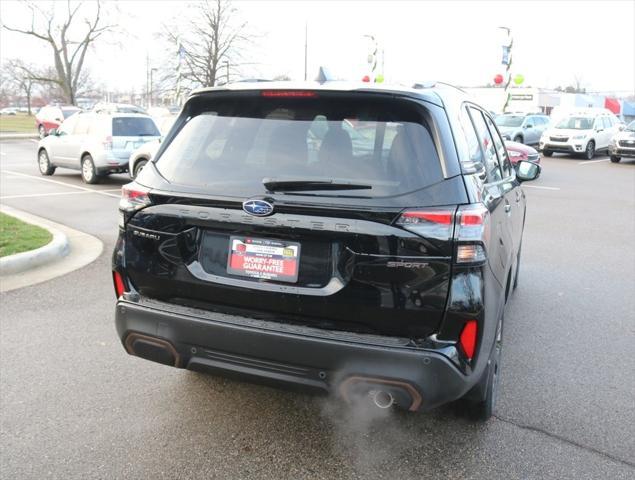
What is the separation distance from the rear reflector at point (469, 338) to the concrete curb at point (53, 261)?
15.2 feet

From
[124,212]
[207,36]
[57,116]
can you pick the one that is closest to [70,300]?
[124,212]

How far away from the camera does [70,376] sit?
3.87m

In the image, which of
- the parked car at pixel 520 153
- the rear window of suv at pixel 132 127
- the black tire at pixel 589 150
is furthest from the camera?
the black tire at pixel 589 150

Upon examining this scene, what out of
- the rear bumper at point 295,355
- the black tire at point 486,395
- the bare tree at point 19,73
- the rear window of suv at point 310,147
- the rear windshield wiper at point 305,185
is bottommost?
the black tire at point 486,395

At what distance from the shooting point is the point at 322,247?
265 cm

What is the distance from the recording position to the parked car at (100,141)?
13.8 meters

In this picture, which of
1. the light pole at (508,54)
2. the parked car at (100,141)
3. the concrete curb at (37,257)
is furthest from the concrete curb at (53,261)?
the light pole at (508,54)

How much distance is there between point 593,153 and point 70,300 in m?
25.1

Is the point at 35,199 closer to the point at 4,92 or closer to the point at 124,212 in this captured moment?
the point at 124,212

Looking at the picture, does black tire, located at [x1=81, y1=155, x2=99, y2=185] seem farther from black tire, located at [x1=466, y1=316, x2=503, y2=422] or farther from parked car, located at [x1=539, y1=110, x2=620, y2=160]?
parked car, located at [x1=539, y1=110, x2=620, y2=160]

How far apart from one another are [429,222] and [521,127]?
2621cm

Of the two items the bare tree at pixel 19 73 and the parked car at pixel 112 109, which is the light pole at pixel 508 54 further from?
the bare tree at pixel 19 73

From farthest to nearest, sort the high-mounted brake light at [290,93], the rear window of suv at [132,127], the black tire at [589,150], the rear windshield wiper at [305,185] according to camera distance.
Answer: the black tire at [589,150]
the rear window of suv at [132,127]
the high-mounted brake light at [290,93]
the rear windshield wiper at [305,185]

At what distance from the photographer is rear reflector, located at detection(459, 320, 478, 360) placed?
262 cm
